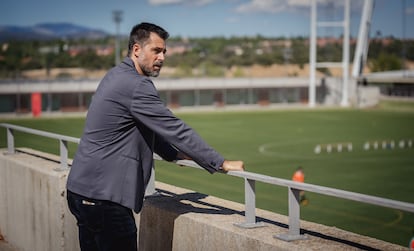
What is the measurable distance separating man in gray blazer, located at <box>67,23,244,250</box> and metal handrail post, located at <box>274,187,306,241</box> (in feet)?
1.72

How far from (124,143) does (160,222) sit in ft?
3.94

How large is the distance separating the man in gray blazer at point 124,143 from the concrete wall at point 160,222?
0.61m

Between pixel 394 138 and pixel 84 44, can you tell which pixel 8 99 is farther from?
pixel 84 44

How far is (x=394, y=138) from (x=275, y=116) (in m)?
17.2

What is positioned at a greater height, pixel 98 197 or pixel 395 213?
pixel 98 197

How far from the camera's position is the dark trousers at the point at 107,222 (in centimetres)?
444

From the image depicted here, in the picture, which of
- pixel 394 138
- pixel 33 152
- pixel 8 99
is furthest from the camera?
pixel 8 99

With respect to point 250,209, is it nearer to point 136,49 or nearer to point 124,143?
point 124,143

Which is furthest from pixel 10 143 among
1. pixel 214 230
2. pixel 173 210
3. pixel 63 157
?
pixel 214 230

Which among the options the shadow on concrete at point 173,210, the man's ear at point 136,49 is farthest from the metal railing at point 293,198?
the man's ear at point 136,49

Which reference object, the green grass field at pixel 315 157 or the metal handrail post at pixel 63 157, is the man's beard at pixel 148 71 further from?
the green grass field at pixel 315 157

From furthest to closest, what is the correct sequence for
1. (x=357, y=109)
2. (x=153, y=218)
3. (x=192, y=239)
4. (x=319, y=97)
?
1. (x=319, y=97)
2. (x=357, y=109)
3. (x=153, y=218)
4. (x=192, y=239)

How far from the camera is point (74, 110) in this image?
65.1 m

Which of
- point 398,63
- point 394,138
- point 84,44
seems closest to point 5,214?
point 394,138
